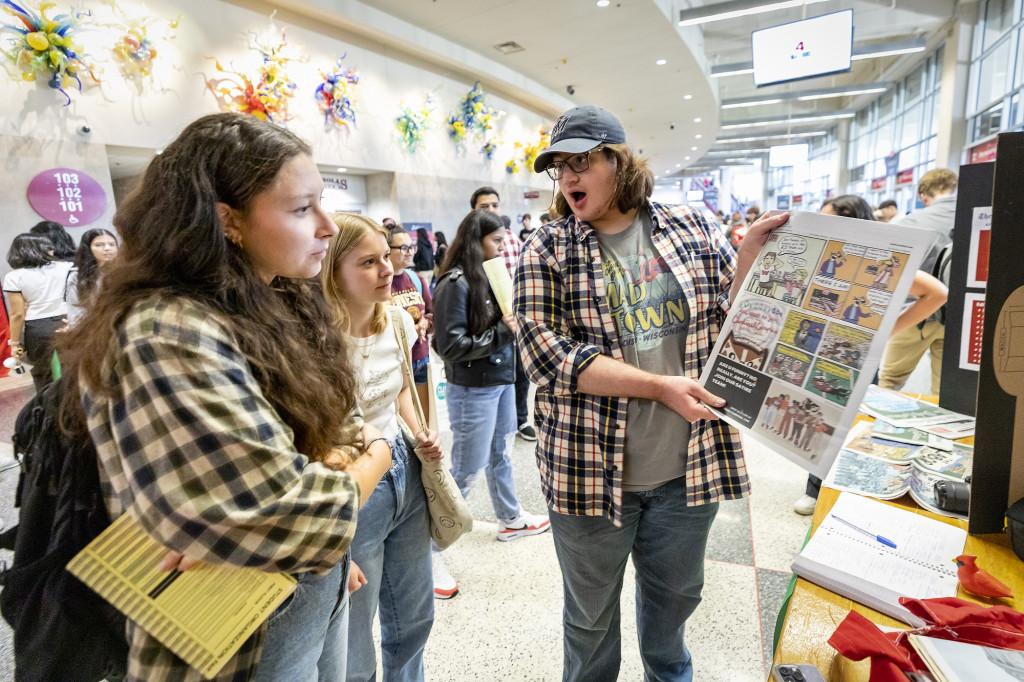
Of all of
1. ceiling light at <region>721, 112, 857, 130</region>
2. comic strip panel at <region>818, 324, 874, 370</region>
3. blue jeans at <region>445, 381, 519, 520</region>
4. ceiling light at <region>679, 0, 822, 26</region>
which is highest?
ceiling light at <region>721, 112, 857, 130</region>

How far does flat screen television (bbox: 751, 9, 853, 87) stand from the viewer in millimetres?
6758

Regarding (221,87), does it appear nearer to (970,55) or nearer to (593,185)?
(593,185)

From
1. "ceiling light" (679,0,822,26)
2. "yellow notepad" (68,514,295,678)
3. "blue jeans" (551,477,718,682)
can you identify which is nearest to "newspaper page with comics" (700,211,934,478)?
"blue jeans" (551,477,718,682)

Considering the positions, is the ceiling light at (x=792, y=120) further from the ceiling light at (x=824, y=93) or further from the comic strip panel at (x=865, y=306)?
the comic strip panel at (x=865, y=306)

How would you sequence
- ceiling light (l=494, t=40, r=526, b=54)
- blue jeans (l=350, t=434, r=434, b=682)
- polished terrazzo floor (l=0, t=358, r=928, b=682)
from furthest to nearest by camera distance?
ceiling light (l=494, t=40, r=526, b=54)
polished terrazzo floor (l=0, t=358, r=928, b=682)
blue jeans (l=350, t=434, r=434, b=682)

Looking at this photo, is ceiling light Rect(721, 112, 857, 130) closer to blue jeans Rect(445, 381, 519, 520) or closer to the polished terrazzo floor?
the polished terrazzo floor

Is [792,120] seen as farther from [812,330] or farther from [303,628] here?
[303,628]

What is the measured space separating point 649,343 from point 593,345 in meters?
0.14

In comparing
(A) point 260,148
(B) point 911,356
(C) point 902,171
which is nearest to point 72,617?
(A) point 260,148

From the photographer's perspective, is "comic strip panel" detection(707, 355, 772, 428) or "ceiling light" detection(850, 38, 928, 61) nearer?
"comic strip panel" detection(707, 355, 772, 428)

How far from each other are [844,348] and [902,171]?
49.0 ft

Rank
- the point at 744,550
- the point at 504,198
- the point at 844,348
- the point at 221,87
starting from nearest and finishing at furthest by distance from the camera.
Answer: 1. the point at 844,348
2. the point at 744,550
3. the point at 221,87
4. the point at 504,198

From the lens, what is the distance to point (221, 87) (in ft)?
16.3

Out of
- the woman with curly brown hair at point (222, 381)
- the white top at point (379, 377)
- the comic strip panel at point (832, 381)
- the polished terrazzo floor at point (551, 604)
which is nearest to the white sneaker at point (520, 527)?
the polished terrazzo floor at point (551, 604)
